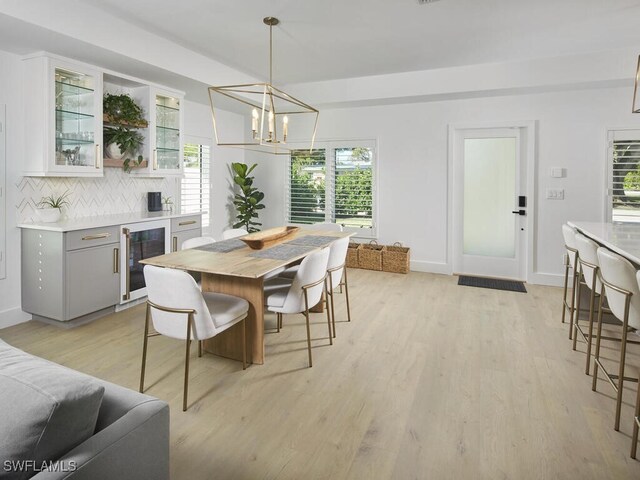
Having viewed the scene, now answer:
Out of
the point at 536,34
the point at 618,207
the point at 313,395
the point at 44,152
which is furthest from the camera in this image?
the point at 618,207

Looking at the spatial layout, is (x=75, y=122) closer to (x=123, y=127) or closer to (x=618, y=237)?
(x=123, y=127)

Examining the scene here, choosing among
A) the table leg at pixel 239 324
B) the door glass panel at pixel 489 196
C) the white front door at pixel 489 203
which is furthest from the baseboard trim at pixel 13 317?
the door glass panel at pixel 489 196

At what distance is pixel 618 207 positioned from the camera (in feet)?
16.3

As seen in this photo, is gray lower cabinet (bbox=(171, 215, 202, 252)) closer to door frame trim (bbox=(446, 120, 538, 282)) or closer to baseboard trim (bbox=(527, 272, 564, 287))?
door frame trim (bbox=(446, 120, 538, 282))

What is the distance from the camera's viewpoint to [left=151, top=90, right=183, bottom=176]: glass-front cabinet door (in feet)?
15.3

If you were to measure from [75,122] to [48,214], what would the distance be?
2.94ft

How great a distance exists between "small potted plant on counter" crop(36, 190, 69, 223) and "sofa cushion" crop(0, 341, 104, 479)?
3285 mm

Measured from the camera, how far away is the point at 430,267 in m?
5.99

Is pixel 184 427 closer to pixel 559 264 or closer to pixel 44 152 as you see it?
pixel 44 152

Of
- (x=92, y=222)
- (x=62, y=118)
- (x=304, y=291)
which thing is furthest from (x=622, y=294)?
(x=62, y=118)

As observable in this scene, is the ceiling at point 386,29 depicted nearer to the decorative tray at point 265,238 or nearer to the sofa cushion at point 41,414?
the decorative tray at point 265,238

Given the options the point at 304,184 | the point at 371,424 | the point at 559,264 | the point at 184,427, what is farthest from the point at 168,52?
the point at 559,264

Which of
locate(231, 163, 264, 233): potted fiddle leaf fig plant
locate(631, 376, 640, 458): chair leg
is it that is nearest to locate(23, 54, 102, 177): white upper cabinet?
locate(231, 163, 264, 233): potted fiddle leaf fig plant

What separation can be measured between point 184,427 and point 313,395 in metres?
0.77
